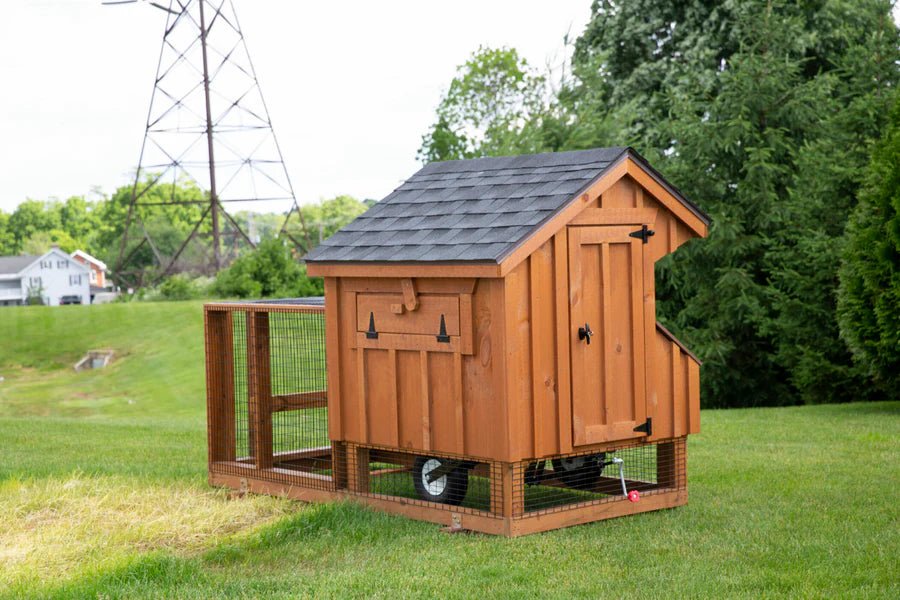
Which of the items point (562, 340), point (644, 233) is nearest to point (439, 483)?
point (562, 340)

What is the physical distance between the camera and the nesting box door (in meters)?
6.80

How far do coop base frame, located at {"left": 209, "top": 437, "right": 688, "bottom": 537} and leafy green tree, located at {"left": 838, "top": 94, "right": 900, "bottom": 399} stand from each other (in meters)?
6.09

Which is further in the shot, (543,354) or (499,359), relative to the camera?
(543,354)

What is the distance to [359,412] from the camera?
7270 millimetres

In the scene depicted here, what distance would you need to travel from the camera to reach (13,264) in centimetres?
5416

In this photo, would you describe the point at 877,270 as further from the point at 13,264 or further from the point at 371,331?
the point at 13,264

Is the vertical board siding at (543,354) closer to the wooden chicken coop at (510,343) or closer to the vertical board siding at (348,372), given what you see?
the wooden chicken coop at (510,343)

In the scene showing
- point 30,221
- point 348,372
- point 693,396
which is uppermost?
point 30,221

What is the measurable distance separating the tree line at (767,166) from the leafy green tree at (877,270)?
0.02 m

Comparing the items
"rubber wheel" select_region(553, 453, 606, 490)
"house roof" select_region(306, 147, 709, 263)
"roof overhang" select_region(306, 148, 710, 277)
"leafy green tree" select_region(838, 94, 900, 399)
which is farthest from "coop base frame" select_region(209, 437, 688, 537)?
"leafy green tree" select_region(838, 94, 900, 399)

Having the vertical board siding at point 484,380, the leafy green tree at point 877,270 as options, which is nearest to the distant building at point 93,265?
the leafy green tree at point 877,270

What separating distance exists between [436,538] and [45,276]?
51784mm

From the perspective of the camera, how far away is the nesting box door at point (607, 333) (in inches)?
268

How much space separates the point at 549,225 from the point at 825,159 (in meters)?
10.7
